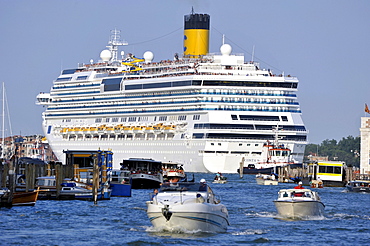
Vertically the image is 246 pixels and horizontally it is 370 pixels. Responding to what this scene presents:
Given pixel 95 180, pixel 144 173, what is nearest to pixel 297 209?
pixel 95 180

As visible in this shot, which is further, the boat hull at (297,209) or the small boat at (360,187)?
the small boat at (360,187)

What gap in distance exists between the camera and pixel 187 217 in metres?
34.2

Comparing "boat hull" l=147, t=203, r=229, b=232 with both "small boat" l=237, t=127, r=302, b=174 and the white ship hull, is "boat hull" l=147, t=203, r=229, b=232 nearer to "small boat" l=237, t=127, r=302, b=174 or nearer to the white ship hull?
"small boat" l=237, t=127, r=302, b=174

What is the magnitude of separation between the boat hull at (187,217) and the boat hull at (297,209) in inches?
296

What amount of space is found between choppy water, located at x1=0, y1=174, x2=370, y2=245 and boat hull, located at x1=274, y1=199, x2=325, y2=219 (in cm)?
48

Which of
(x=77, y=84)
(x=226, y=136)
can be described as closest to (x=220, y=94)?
(x=226, y=136)

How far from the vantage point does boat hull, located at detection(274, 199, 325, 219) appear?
42.2 meters

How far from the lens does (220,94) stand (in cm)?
12331

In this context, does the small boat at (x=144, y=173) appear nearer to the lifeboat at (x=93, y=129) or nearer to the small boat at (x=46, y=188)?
the small boat at (x=46, y=188)

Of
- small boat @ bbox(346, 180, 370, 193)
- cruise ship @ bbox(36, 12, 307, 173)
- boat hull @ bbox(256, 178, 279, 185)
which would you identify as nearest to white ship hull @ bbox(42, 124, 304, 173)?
cruise ship @ bbox(36, 12, 307, 173)

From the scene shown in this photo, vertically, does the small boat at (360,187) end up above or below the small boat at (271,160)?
below

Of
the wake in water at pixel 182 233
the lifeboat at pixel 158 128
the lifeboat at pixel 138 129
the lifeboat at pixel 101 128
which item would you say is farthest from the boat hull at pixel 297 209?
the lifeboat at pixel 101 128

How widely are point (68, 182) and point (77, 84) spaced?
91766mm

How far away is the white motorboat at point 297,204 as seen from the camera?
42156 mm
